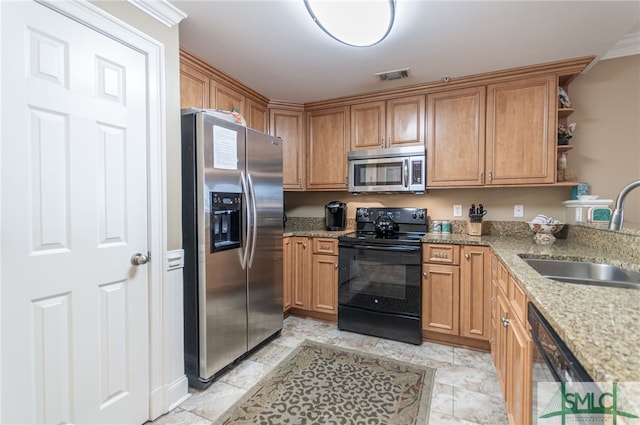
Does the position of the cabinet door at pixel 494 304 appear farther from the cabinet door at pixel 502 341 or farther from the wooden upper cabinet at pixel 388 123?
the wooden upper cabinet at pixel 388 123

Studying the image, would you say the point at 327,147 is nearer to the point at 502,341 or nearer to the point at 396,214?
the point at 396,214

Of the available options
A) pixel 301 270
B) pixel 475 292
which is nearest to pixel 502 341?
pixel 475 292

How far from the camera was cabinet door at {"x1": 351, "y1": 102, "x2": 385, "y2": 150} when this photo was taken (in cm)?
302

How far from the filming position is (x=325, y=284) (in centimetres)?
296

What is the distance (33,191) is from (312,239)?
6.89 ft

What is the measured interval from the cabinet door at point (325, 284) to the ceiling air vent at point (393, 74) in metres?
1.68

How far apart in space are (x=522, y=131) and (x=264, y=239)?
230 cm

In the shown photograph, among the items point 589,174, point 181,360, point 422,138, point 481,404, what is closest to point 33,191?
point 181,360

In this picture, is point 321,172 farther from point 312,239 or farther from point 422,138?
point 422,138

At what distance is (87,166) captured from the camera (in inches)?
54.7

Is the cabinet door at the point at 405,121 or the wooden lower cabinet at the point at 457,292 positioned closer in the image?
the wooden lower cabinet at the point at 457,292

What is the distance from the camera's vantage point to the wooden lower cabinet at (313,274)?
9.61ft

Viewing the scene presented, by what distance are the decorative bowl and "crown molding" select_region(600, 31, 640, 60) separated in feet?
4.66

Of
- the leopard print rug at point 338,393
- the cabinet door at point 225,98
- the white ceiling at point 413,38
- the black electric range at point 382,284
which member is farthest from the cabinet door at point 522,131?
the cabinet door at point 225,98
